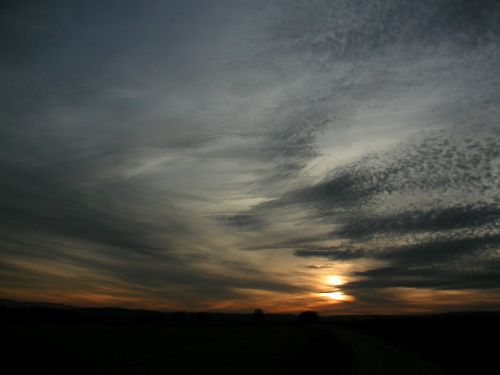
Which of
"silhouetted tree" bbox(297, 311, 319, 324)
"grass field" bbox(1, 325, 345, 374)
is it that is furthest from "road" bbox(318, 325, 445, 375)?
"silhouetted tree" bbox(297, 311, 319, 324)

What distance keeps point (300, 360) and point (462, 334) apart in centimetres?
2672

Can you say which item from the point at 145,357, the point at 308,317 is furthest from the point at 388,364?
the point at 308,317

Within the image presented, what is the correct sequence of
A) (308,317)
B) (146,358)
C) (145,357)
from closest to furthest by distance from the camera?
1. (146,358)
2. (145,357)
3. (308,317)

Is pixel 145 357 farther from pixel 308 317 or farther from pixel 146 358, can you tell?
pixel 308 317

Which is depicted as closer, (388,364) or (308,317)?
(388,364)

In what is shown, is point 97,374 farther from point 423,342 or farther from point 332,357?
point 423,342

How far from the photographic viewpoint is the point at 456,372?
24.6 m

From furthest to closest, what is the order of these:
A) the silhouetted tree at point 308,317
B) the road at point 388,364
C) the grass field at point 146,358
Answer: the silhouetted tree at point 308,317
the grass field at point 146,358
the road at point 388,364

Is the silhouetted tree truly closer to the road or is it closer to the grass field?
the grass field

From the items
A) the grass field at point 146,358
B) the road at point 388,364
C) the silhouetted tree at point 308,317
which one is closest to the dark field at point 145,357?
the grass field at point 146,358

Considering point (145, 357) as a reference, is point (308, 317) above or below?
above

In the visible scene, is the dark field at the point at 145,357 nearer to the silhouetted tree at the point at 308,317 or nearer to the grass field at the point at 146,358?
the grass field at the point at 146,358

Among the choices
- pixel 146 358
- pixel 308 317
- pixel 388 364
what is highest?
pixel 308 317

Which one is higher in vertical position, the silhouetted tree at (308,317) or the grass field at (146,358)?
the silhouetted tree at (308,317)
